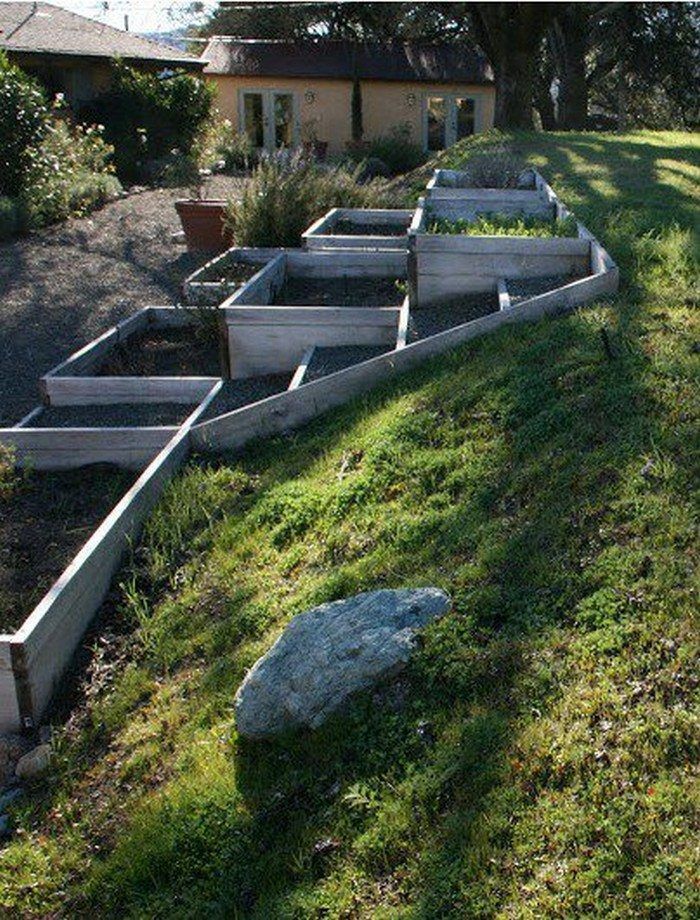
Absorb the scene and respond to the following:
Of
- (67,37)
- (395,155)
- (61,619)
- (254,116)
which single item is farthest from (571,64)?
(61,619)

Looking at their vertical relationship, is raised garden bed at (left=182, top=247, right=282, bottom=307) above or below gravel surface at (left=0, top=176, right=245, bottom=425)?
above

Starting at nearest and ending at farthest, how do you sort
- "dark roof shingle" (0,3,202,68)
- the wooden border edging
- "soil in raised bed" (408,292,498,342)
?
the wooden border edging < "soil in raised bed" (408,292,498,342) < "dark roof shingle" (0,3,202,68)

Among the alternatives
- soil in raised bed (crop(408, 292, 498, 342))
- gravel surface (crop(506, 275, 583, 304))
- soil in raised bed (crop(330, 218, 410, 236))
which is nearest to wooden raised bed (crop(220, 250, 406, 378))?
soil in raised bed (crop(408, 292, 498, 342))

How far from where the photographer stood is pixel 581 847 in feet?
8.83

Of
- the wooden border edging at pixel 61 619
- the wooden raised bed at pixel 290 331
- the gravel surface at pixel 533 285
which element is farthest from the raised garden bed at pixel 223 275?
the wooden border edging at pixel 61 619

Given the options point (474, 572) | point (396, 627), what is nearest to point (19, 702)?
point (396, 627)

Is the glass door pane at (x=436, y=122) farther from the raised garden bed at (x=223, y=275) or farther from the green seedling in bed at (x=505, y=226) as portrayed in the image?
the green seedling in bed at (x=505, y=226)

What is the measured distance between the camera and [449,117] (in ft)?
104

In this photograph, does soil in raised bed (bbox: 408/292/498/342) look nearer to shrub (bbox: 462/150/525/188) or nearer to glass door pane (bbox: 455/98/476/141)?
shrub (bbox: 462/150/525/188)

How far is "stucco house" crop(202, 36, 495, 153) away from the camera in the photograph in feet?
103

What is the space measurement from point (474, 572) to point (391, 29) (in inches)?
1365

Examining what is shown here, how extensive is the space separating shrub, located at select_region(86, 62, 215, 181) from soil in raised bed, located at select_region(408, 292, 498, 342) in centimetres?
1618

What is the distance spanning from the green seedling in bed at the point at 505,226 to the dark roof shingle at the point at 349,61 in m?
23.8

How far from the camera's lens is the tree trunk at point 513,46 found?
21281mm
